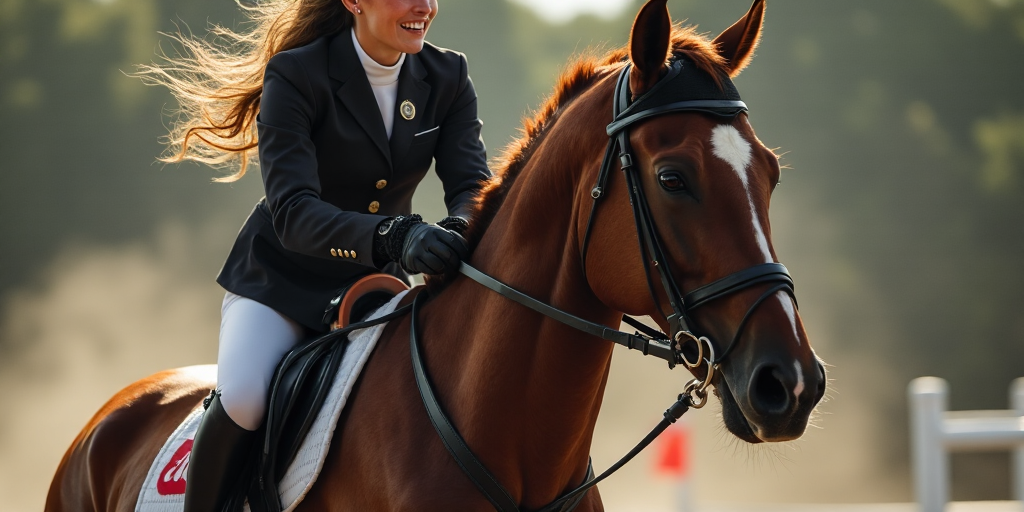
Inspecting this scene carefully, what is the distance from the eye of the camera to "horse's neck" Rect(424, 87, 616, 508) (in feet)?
8.55

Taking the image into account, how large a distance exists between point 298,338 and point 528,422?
1.00 metres

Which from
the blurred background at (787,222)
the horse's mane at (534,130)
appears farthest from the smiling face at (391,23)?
the blurred background at (787,222)

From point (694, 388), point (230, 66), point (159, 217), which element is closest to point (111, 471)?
point (230, 66)

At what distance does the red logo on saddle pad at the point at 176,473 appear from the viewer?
3.38 meters

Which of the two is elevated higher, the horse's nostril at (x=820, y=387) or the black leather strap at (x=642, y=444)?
the horse's nostril at (x=820, y=387)

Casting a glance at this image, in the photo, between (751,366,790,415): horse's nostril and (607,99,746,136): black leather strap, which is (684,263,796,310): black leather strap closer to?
(751,366,790,415): horse's nostril

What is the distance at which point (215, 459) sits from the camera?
120 inches

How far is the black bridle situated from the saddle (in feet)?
1.21

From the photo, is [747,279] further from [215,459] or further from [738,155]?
[215,459]

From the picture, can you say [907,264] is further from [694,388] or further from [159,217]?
[694,388]

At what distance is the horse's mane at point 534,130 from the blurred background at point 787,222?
535 inches

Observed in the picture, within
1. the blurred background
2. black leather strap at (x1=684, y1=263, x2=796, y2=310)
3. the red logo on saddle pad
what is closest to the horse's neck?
black leather strap at (x1=684, y1=263, x2=796, y2=310)

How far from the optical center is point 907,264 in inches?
723

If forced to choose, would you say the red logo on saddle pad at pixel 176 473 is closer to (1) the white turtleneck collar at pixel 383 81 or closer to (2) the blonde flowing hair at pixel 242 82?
(2) the blonde flowing hair at pixel 242 82
